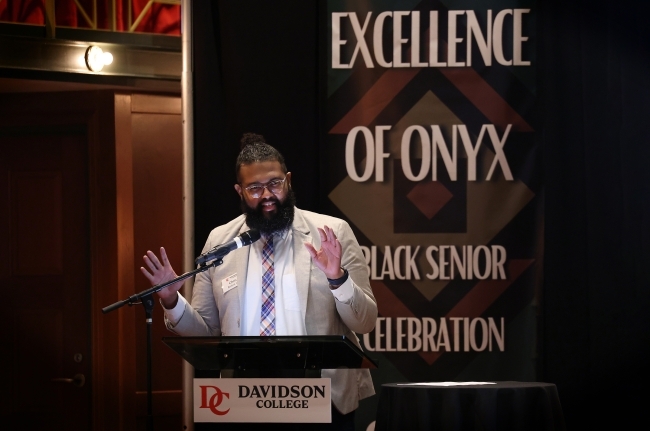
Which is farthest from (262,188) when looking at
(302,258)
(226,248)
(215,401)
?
(215,401)

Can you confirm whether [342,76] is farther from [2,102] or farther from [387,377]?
[2,102]

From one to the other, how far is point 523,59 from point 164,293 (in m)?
2.20

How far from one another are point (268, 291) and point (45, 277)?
263cm

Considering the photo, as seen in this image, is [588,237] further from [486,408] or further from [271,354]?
[271,354]

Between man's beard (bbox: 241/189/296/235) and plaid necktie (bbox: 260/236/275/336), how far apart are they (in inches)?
2.7

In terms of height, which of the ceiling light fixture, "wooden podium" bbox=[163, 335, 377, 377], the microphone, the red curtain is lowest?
"wooden podium" bbox=[163, 335, 377, 377]

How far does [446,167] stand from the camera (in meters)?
4.02

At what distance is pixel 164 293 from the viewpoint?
2793mm

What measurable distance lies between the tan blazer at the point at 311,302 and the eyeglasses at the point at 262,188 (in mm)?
194

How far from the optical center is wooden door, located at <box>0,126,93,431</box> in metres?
5.05

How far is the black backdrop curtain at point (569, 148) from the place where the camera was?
Answer: 13.0 feet

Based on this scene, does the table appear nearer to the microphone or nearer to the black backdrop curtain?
the microphone

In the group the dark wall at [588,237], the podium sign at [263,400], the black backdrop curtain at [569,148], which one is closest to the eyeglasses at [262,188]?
the podium sign at [263,400]

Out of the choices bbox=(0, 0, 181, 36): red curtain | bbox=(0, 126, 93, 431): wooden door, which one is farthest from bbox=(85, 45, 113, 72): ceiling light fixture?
bbox=(0, 126, 93, 431): wooden door
